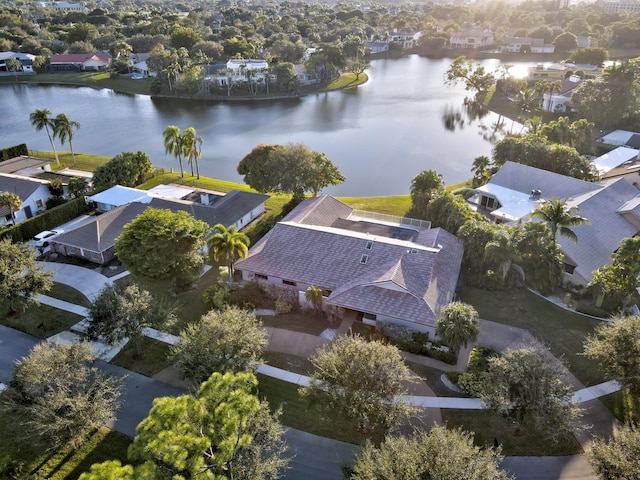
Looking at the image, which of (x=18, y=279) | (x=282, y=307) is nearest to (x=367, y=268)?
(x=282, y=307)

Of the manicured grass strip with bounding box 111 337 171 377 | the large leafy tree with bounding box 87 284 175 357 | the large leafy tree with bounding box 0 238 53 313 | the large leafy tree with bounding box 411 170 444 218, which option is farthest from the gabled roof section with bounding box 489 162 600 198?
the large leafy tree with bounding box 0 238 53 313

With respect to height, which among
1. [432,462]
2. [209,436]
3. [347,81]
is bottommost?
[432,462]

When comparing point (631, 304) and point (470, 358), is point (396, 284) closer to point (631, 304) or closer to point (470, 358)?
point (470, 358)

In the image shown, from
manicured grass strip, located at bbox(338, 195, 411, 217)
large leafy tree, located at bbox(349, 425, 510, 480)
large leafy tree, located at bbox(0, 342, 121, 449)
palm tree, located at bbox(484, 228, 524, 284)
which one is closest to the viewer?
large leafy tree, located at bbox(349, 425, 510, 480)

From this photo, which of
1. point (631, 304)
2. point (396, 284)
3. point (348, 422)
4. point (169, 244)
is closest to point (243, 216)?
point (169, 244)

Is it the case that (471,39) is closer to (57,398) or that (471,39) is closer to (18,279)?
(18,279)

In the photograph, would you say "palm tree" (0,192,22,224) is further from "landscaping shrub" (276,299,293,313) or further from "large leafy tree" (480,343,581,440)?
"large leafy tree" (480,343,581,440)

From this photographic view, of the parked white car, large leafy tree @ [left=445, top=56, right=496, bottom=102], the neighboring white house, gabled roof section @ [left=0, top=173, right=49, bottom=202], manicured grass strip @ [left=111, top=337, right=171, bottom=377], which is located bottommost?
manicured grass strip @ [left=111, top=337, right=171, bottom=377]
